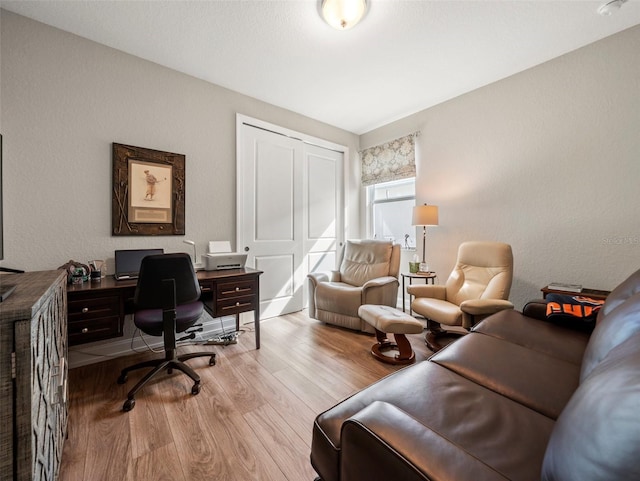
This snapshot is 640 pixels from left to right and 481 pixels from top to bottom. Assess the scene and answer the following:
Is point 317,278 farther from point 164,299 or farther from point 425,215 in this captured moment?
point 164,299

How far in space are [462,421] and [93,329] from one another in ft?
6.89

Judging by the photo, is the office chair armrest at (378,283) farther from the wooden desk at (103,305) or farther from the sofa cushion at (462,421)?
the sofa cushion at (462,421)

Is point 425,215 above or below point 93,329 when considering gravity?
above

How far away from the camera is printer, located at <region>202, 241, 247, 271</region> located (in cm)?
245

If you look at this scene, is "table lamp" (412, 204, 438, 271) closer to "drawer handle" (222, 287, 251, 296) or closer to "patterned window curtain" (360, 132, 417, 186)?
"patterned window curtain" (360, 132, 417, 186)

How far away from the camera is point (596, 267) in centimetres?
224

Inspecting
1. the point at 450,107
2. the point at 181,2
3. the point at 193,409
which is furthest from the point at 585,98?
the point at 193,409

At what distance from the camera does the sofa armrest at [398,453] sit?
56 centimetres

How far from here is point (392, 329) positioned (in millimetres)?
2006

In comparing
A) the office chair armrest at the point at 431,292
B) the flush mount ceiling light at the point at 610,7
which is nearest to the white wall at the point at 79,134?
the office chair armrest at the point at 431,292

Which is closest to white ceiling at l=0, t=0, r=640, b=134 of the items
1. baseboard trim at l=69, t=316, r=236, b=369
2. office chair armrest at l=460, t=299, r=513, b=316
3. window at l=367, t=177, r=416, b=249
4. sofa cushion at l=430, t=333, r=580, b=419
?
window at l=367, t=177, r=416, b=249

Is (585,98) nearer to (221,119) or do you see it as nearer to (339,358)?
(339,358)

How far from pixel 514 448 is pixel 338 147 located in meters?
3.74

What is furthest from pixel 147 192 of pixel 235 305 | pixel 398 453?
pixel 398 453
